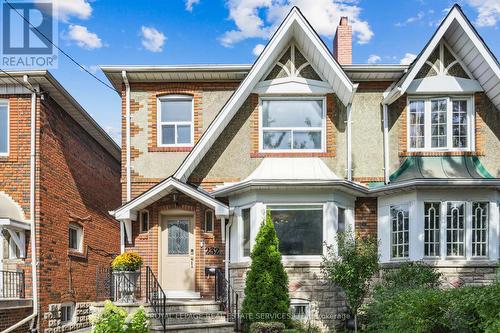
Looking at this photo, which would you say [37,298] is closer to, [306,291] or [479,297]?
[306,291]

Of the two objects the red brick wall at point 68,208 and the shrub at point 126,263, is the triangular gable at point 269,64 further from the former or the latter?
the red brick wall at point 68,208

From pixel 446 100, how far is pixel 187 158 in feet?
23.2

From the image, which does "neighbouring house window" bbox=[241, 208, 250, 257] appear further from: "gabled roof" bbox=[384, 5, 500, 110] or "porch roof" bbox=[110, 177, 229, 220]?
"gabled roof" bbox=[384, 5, 500, 110]

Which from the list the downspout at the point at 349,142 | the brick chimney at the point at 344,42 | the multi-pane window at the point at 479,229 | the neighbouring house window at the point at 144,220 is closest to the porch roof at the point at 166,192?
the neighbouring house window at the point at 144,220

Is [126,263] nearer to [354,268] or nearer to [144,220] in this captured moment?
[144,220]

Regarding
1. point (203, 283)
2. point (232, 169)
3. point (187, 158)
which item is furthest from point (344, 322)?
point (187, 158)

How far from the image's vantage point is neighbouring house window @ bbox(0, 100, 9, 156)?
1277 centimetres

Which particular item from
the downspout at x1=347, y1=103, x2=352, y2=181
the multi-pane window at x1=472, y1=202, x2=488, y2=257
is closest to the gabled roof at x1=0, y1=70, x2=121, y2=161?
the downspout at x1=347, y1=103, x2=352, y2=181

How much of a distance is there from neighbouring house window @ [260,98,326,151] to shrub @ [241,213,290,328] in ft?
9.25

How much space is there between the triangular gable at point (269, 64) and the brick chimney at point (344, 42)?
1.75 meters

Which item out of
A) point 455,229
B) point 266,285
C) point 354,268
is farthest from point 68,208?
point 455,229

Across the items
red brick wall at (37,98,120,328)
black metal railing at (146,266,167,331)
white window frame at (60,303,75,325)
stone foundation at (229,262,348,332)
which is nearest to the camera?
black metal railing at (146,266,167,331)

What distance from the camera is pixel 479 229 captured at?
1184cm

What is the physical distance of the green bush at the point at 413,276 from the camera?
10.9 metres
